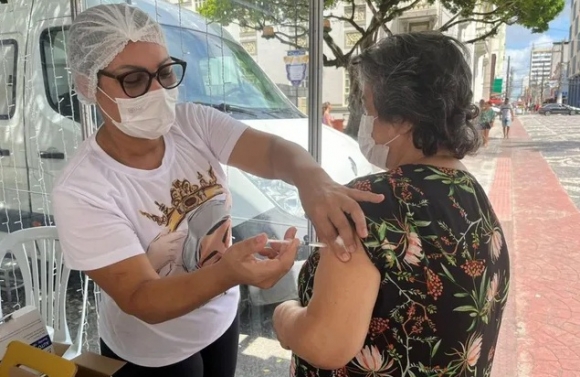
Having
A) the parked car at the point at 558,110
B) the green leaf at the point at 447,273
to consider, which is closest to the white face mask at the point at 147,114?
the green leaf at the point at 447,273

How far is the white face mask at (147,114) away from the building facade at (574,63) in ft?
165

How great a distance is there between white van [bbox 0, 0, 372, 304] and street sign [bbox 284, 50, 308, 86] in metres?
0.43

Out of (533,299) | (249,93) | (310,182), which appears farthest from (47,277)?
(533,299)

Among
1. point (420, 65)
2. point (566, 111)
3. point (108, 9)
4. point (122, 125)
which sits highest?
point (108, 9)

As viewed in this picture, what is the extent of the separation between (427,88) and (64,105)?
261 centimetres

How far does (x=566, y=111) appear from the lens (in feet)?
115

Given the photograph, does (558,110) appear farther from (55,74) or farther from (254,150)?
(254,150)

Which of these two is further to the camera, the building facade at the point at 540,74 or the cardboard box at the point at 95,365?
the building facade at the point at 540,74

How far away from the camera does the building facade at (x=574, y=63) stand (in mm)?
45281

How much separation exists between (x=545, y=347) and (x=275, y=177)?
249 cm

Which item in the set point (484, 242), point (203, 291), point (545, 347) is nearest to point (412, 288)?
point (484, 242)

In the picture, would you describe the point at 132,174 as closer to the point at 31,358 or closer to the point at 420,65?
the point at 31,358

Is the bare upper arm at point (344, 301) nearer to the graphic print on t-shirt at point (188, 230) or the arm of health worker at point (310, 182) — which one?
the arm of health worker at point (310, 182)

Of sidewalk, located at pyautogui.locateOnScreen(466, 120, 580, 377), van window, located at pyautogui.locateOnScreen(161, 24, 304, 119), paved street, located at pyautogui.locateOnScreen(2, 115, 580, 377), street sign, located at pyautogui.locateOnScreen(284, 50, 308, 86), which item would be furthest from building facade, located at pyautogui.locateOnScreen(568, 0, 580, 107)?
street sign, located at pyautogui.locateOnScreen(284, 50, 308, 86)
